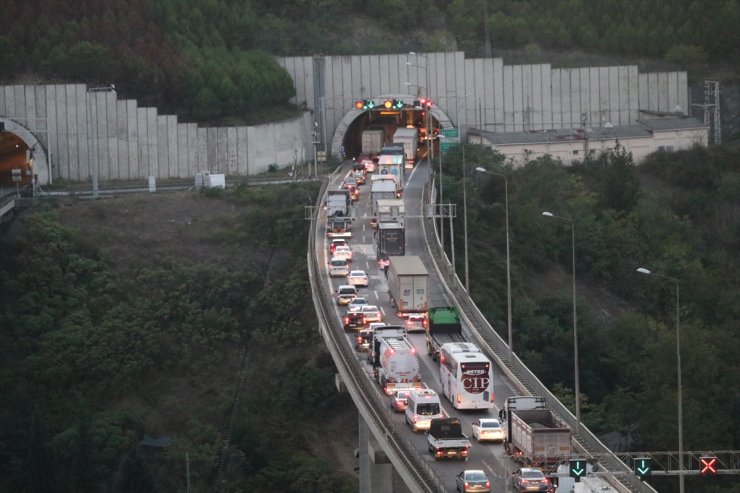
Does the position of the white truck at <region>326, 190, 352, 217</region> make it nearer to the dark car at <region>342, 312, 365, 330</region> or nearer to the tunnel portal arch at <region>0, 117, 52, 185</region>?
the tunnel portal arch at <region>0, 117, 52, 185</region>

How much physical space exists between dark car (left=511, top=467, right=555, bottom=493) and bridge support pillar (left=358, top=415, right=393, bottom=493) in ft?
43.0

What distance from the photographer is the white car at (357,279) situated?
9200 centimetres

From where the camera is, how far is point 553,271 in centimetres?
11100

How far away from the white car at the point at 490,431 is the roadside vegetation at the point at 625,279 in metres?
17.0

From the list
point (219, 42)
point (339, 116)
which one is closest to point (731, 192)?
point (339, 116)

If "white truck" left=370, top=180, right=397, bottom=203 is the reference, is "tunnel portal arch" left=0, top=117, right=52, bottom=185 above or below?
above

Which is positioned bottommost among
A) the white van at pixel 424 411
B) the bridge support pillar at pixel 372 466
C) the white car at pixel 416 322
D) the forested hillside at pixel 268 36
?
the bridge support pillar at pixel 372 466

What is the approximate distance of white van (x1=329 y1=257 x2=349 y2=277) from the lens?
93750 millimetres

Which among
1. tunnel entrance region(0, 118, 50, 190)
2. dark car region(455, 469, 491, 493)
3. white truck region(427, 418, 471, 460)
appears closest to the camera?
dark car region(455, 469, 491, 493)

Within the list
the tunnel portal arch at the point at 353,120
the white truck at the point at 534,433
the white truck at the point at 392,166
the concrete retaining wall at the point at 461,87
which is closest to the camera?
the white truck at the point at 534,433

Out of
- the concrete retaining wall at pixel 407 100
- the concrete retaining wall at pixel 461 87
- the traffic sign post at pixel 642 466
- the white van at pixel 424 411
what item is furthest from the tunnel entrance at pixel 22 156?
the traffic sign post at pixel 642 466

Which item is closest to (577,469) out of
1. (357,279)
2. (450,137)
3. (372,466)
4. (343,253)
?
(372,466)

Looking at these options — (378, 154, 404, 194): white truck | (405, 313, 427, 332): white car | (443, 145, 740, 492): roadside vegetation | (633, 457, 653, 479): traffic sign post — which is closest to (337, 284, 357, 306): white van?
(405, 313, 427, 332): white car

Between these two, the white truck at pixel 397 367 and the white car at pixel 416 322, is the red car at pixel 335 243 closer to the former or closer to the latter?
the white car at pixel 416 322
